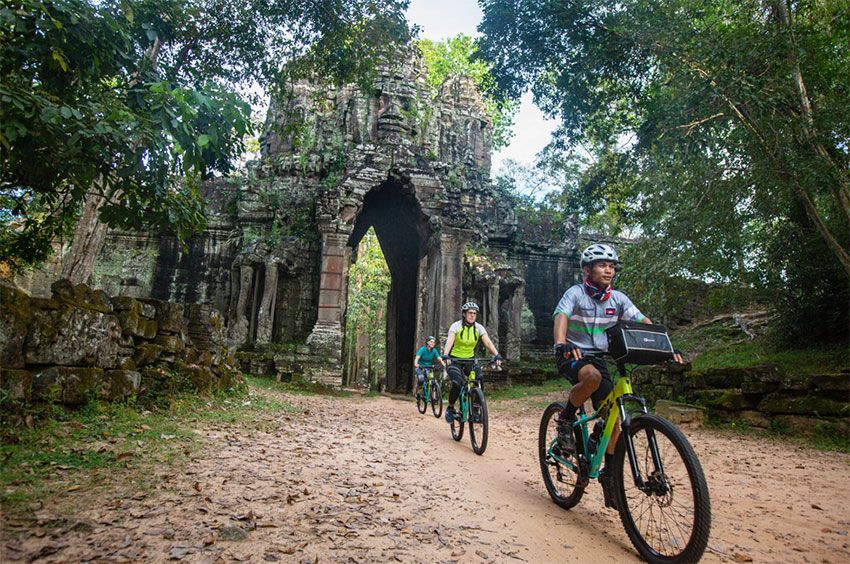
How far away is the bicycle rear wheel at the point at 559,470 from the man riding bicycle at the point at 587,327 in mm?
90

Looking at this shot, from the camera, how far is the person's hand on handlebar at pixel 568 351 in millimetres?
3541

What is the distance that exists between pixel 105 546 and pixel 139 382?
3.89 metres

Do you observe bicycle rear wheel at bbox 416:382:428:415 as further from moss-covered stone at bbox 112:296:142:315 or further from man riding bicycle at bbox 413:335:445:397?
moss-covered stone at bbox 112:296:142:315

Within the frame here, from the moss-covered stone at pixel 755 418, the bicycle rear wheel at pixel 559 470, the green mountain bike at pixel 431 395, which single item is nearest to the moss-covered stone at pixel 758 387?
the moss-covered stone at pixel 755 418

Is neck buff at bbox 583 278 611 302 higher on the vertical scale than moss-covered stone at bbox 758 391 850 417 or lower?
higher

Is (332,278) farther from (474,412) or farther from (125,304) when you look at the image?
Answer: (474,412)

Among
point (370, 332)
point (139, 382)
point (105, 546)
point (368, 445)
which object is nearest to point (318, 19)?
point (139, 382)

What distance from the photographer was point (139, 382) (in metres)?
6.11

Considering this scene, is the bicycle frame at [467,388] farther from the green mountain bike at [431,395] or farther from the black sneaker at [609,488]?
the black sneaker at [609,488]

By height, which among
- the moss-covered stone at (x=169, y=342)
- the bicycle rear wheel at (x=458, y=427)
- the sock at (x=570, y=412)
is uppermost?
the moss-covered stone at (x=169, y=342)

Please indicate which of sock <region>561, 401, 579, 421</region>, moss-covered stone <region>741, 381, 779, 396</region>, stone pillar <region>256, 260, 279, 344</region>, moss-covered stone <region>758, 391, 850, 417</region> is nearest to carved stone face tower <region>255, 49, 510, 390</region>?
stone pillar <region>256, 260, 279, 344</region>

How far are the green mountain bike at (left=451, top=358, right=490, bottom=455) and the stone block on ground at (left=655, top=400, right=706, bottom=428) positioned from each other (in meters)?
3.71

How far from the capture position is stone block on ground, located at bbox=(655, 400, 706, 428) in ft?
27.4

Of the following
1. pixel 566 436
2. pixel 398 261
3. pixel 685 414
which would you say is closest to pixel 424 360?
pixel 685 414
